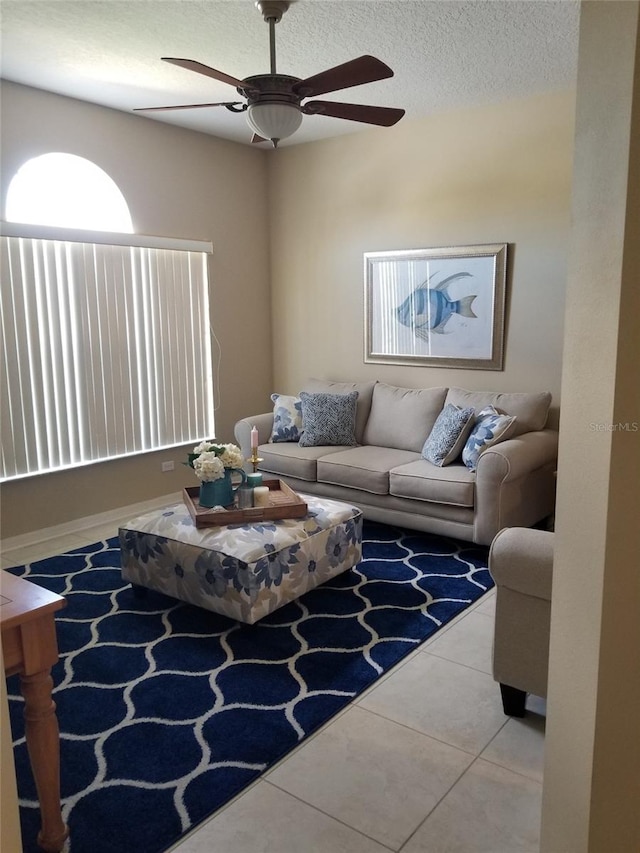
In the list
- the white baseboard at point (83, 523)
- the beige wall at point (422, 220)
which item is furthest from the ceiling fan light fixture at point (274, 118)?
the white baseboard at point (83, 523)

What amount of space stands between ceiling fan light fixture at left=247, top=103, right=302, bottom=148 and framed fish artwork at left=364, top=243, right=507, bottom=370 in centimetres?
221

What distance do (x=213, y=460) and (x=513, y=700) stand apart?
179 centimetres

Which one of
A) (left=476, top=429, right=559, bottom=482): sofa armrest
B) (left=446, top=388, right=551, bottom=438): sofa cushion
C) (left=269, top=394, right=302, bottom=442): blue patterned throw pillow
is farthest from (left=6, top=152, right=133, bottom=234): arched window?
(left=476, top=429, right=559, bottom=482): sofa armrest

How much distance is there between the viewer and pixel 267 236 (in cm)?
603

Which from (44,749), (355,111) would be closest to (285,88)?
(355,111)

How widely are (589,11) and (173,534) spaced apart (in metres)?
2.69

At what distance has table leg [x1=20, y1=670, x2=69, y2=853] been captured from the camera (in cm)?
177

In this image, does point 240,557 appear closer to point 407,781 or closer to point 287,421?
point 407,781

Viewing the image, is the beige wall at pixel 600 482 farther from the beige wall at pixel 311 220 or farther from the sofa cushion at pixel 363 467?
the beige wall at pixel 311 220

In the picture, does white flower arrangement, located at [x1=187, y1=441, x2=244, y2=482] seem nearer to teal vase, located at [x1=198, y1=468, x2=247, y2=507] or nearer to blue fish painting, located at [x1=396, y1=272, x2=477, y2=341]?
teal vase, located at [x1=198, y1=468, x2=247, y2=507]

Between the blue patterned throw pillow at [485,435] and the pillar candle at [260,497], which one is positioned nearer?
the pillar candle at [260,497]

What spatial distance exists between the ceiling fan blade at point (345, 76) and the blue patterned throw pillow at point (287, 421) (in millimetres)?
2693

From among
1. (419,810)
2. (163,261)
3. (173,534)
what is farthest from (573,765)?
(163,261)

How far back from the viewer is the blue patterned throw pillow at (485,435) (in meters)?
4.14
